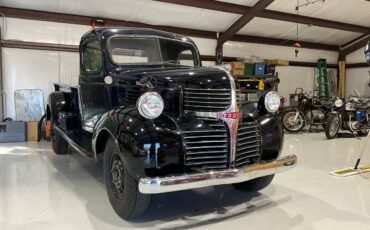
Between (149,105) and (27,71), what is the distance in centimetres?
601

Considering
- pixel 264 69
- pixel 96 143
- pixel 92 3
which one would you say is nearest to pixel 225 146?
pixel 96 143

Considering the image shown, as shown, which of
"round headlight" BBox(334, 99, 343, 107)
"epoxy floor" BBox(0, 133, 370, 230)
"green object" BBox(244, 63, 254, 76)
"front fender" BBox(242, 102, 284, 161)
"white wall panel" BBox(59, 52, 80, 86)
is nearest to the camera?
Answer: "epoxy floor" BBox(0, 133, 370, 230)

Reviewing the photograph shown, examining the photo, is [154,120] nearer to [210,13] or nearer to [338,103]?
[338,103]

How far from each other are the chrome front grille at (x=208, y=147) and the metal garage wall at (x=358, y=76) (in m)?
11.6

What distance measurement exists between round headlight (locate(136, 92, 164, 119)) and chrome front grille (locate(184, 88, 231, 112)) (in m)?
0.36

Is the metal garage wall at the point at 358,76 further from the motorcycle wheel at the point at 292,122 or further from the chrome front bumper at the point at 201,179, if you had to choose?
the chrome front bumper at the point at 201,179

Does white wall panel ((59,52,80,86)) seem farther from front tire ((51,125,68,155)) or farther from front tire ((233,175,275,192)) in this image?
front tire ((233,175,275,192))

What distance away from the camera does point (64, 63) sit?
→ 7652mm

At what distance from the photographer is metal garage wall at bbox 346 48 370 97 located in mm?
12180

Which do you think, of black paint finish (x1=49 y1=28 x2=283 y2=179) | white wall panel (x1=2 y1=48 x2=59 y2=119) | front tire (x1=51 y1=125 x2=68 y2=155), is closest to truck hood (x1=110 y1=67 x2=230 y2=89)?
black paint finish (x1=49 y1=28 x2=283 y2=179)

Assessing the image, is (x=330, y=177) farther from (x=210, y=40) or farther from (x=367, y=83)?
(x=367, y=83)

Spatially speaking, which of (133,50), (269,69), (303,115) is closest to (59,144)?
(133,50)

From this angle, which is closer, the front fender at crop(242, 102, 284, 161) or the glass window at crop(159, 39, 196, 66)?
the front fender at crop(242, 102, 284, 161)

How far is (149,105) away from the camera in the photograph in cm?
232
